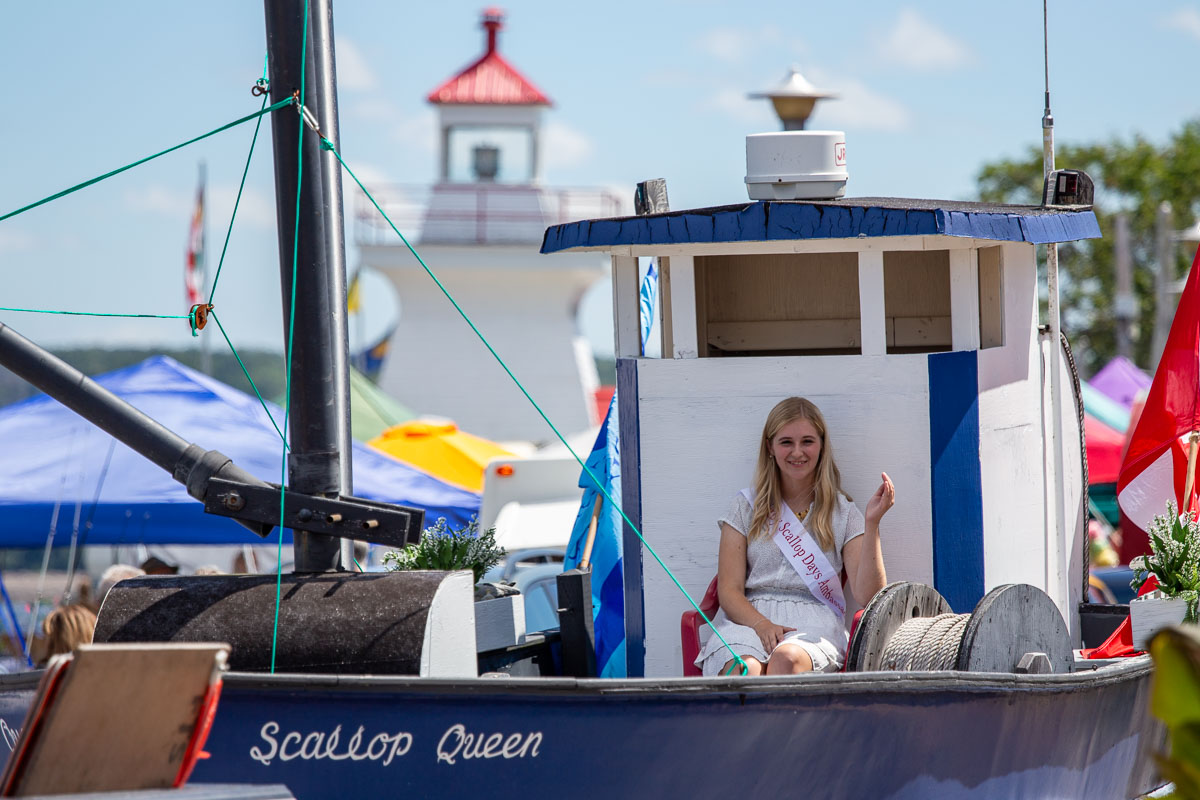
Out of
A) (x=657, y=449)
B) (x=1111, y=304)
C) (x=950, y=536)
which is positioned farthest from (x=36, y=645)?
(x=1111, y=304)

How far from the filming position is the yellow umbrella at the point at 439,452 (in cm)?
1399

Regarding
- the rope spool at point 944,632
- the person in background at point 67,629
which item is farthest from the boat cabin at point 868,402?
the person in background at point 67,629

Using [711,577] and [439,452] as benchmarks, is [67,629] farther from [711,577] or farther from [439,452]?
[439,452]

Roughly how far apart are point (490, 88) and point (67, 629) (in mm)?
24509

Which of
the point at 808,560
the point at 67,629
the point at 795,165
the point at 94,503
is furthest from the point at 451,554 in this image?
the point at 94,503

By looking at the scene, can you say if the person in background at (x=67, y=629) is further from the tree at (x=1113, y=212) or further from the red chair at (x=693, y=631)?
the tree at (x=1113, y=212)

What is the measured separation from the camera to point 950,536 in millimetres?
5848

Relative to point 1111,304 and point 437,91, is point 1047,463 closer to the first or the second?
point 437,91

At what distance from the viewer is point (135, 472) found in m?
10.5

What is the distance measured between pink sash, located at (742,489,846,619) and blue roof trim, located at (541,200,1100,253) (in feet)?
3.76

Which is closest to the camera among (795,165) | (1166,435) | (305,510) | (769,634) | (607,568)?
(305,510)

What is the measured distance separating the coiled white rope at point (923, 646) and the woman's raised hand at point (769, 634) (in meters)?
0.46

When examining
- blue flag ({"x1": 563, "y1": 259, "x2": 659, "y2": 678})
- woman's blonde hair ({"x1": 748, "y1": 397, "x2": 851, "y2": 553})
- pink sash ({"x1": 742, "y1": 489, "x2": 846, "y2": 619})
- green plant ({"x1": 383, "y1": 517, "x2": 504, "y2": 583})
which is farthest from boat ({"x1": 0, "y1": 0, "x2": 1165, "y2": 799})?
blue flag ({"x1": 563, "y1": 259, "x2": 659, "y2": 678})

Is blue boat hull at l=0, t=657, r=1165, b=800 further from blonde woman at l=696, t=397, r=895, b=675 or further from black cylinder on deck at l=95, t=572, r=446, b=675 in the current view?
blonde woman at l=696, t=397, r=895, b=675
